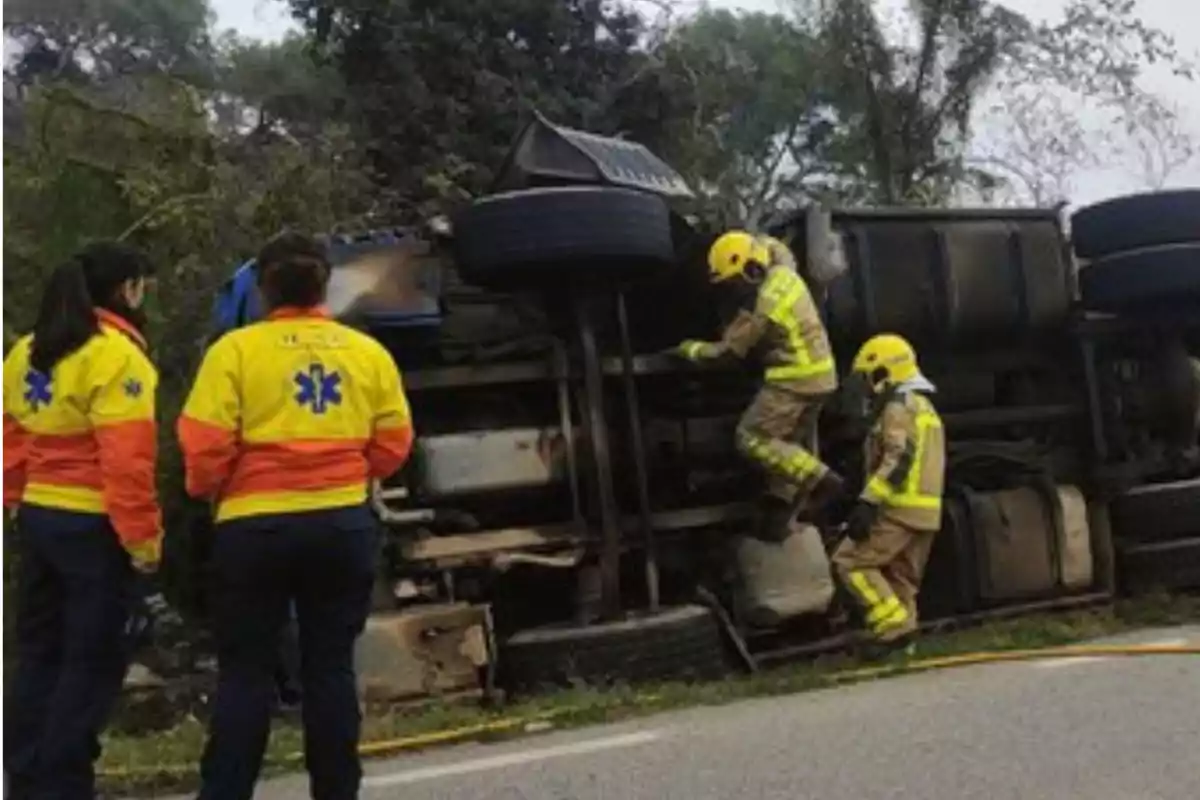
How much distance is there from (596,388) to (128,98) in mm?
6311

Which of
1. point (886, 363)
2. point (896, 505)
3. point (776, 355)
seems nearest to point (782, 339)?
point (776, 355)

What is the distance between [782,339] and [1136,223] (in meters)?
2.31

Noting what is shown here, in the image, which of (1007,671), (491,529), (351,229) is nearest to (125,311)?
(491,529)

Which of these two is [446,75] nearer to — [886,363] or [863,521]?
[886,363]

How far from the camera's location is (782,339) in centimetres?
745

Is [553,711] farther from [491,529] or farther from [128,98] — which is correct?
[128,98]

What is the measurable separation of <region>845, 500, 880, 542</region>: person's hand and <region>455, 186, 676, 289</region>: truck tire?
1450 mm

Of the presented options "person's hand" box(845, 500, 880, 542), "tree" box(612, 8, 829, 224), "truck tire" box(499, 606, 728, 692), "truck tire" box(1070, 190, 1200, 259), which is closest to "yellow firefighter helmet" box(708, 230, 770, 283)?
"person's hand" box(845, 500, 880, 542)

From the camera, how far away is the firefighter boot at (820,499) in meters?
7.62

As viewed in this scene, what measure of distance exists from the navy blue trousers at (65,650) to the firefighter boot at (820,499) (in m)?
3.81

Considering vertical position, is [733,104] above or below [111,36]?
below

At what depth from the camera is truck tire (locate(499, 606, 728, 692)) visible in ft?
22.0

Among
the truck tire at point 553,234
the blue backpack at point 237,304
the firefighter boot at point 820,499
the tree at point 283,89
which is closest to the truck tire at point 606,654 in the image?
the firefighter boot at point 820,499

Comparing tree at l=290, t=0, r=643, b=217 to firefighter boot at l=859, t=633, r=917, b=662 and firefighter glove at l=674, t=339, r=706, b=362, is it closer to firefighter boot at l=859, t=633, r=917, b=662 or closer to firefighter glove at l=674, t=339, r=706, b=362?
firefighter glove at l=674, t=339, r=706, b=362
